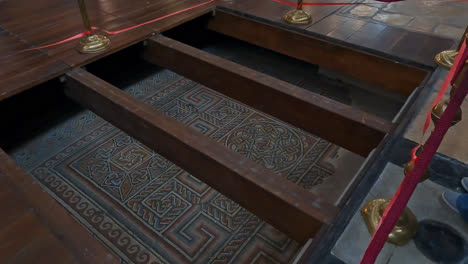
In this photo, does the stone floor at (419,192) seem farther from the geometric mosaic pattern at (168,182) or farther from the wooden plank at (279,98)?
the geometric mosaic pattern at (168,182)

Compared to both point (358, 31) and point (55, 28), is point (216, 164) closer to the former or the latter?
point (358, 31)

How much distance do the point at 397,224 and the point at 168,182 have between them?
1071 mm

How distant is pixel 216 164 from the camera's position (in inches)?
49.7

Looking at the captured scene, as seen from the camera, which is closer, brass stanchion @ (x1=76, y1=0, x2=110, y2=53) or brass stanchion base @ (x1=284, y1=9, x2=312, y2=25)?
brass stanchion @ (x1=76, y1=0, x2=110, y2=53)

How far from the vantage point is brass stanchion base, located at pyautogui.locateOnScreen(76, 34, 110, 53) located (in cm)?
187

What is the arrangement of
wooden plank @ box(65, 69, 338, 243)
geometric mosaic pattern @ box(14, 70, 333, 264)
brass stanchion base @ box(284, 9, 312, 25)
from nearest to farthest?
wooden plank @ box(65, 69, 338, 243) → geometric mosaic pattern @ box(14, 70, 333, 264) → brass stanchion base @ box(284, 9, 312, 25)

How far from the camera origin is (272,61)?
2684mm

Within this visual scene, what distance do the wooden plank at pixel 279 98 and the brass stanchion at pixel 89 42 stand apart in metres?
0.28

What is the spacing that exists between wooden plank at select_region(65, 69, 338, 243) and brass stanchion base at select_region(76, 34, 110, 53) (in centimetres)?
17

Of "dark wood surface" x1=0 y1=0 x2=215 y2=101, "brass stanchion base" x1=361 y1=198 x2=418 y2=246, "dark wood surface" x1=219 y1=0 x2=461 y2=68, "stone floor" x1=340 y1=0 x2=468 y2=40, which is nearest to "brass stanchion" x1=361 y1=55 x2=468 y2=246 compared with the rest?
"brass stanchion base" x1=361 y1=198 x2=418 y2=246

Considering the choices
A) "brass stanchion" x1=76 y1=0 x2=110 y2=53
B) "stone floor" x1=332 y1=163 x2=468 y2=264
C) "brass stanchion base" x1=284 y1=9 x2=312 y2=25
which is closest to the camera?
"stone floor" x1=332 y1=163 x2=468 y2=264

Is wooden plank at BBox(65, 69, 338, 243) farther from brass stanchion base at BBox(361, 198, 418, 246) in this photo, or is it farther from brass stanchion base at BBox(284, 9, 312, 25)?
brass stanchion base at BBox(284, 9, 312, 25)

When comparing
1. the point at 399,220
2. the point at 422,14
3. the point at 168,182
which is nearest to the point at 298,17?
the point at 422,14

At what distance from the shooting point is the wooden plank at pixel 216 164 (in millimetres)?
1098
